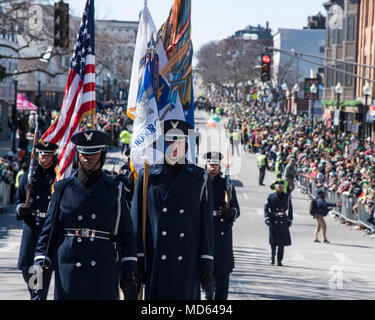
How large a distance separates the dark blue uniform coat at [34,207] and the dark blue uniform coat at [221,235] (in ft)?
7.01

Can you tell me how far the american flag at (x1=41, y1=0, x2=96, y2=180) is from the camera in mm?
10703

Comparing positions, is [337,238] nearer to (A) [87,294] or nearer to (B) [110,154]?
(A) [87,294]

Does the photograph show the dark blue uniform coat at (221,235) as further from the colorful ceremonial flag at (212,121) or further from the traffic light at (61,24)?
the colorful ceremonial flag at (212,121)

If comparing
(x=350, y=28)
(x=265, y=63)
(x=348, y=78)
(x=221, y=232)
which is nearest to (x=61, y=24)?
(x=265, y=63)

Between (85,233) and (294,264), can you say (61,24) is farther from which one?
(85,233)

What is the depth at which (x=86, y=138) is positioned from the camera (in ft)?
22.7

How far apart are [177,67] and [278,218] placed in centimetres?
389

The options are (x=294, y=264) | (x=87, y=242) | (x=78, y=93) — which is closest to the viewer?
(x=87, y=242)

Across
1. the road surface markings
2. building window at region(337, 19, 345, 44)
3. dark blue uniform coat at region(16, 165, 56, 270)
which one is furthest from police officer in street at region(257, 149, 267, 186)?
building window at region(337, 19, 345, 44)

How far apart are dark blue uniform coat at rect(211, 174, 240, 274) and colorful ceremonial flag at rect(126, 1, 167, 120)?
61.0 inches

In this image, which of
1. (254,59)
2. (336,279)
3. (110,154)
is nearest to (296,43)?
(254,59)

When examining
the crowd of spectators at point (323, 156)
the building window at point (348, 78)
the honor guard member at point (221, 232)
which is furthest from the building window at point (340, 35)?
the honor guard member at point (221, 232)

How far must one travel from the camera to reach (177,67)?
16375 millimetres

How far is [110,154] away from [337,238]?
27772 millimetres
